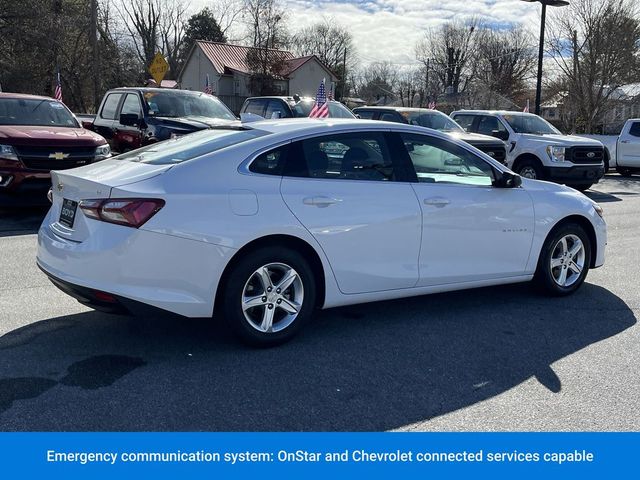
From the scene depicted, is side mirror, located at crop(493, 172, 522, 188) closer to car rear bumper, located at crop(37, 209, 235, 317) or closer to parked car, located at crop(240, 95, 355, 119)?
car rear bumper, located at crop(37, 209, 235, 317)

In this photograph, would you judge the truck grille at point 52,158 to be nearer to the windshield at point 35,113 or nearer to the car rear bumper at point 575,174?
the windshield at point 35,113

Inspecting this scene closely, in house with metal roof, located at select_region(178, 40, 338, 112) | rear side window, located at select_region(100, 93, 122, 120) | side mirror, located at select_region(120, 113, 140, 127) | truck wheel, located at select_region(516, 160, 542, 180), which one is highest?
house with metal roof, located at select_region(178, 40, 338, 112)

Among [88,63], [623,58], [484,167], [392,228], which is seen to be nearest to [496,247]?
[484,167]

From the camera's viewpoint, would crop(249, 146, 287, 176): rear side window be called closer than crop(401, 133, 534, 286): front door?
Yes

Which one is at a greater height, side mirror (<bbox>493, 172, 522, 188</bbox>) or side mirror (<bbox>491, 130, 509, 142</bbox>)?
side mirror (<bbox>491, 130, 509, 142</bbox>)

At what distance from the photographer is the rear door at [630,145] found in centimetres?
1909

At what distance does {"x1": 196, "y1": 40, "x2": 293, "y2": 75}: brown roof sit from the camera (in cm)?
5328

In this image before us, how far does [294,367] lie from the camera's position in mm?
4184

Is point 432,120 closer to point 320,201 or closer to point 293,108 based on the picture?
point 293,108

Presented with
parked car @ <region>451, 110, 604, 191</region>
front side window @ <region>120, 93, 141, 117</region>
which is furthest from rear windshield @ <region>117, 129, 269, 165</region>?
parked car @ <region>451, 110, 604, 191</region>

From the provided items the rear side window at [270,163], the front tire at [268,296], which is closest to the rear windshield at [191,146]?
the rear side window at [270,163]

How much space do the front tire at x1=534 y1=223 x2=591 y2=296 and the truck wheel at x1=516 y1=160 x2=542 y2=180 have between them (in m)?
9.00

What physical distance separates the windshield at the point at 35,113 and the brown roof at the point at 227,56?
4141 centimetres

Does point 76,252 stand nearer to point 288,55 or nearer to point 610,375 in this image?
point 610,375
